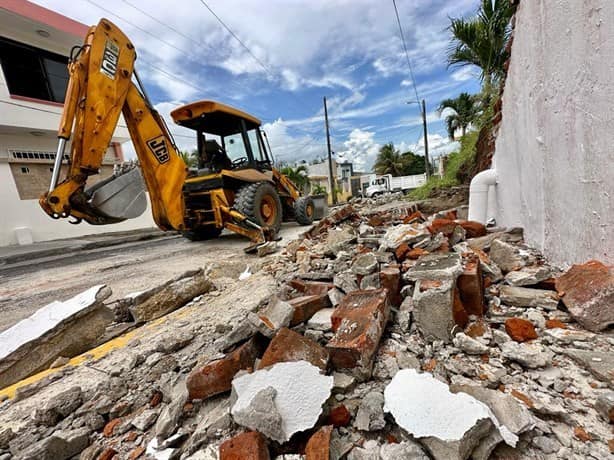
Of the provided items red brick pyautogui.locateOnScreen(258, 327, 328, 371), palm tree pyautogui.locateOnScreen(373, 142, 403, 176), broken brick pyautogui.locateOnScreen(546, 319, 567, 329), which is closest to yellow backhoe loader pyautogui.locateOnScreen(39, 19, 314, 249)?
red brick pyautogui.locateOnScreen(258, 327, 328, 371)

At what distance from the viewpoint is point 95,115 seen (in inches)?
131

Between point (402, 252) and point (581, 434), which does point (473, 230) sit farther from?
point (581, 434)

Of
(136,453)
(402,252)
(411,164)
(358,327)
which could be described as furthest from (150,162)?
(411,164)

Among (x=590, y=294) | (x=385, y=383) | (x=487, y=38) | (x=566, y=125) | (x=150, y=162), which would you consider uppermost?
(x=487, y=38)

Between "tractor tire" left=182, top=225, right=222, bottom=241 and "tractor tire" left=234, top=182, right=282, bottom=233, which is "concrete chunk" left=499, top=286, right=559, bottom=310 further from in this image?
"tractor tire" left=182, top=225, right=222, bottom=241

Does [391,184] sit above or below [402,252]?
above

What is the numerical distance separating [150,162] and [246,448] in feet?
14.7

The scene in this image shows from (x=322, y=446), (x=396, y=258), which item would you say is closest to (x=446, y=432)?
(x=322, y=446)

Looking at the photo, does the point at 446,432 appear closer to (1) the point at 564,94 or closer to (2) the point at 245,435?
(2) the point at 245,435

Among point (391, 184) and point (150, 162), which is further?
point (391, 184)

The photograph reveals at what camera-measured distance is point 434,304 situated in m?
1.47

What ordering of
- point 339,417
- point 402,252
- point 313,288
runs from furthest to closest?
point 402,252
point 313,288
point 339,417

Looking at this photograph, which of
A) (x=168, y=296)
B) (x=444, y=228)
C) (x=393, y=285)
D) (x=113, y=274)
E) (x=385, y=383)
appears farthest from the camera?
(x=113, y=274)

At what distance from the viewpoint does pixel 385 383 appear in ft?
4.00
